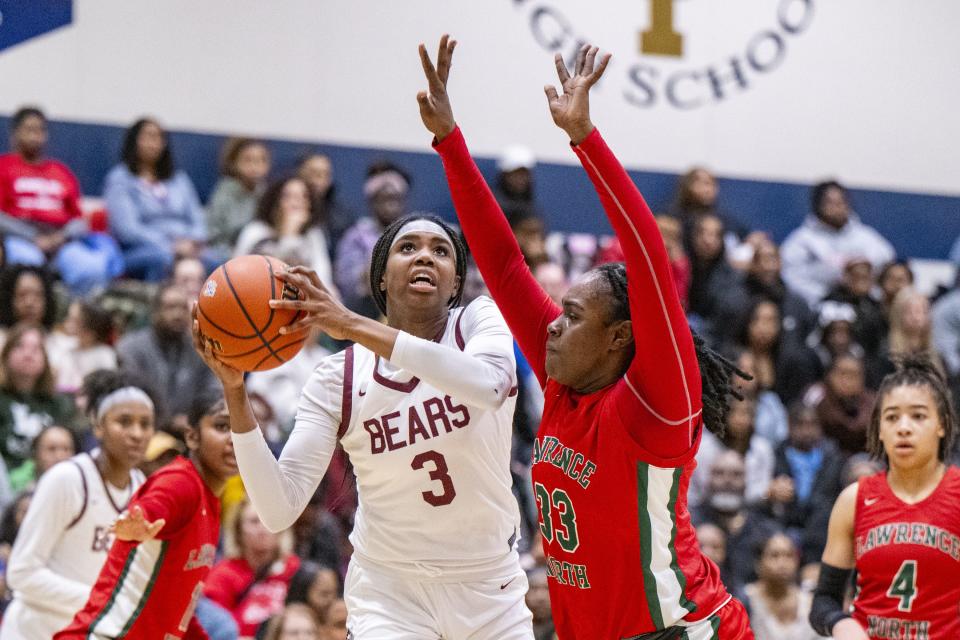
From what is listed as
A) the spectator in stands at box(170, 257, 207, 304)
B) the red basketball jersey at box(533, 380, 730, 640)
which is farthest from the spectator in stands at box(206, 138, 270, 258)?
the red basketball jersey at box(533, 380, 730, 640)

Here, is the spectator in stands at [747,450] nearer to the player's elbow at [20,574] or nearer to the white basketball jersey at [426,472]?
the player's elbow at [20,574]

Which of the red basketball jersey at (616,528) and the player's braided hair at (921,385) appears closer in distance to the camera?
the red basketball jersey at (616,528)

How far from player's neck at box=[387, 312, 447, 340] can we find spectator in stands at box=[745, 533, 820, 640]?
4.21 meters

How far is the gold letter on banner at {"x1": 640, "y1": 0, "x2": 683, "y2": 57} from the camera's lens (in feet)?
42.4

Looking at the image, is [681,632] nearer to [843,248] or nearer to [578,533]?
[578,533]

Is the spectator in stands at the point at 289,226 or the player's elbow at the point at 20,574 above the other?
the spectator in stands at the point at 289,226

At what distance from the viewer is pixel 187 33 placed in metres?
11.3

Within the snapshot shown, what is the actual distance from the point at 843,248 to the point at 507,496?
834 cm

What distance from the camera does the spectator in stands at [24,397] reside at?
7.86 metres

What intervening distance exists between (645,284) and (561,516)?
793mm

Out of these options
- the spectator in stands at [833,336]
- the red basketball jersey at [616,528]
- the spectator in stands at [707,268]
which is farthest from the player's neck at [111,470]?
the spectator in stands at [833,336]

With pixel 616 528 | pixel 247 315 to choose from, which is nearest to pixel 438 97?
pixel 247 315

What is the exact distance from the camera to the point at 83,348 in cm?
858

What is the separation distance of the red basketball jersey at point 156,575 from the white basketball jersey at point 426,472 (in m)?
0.82
